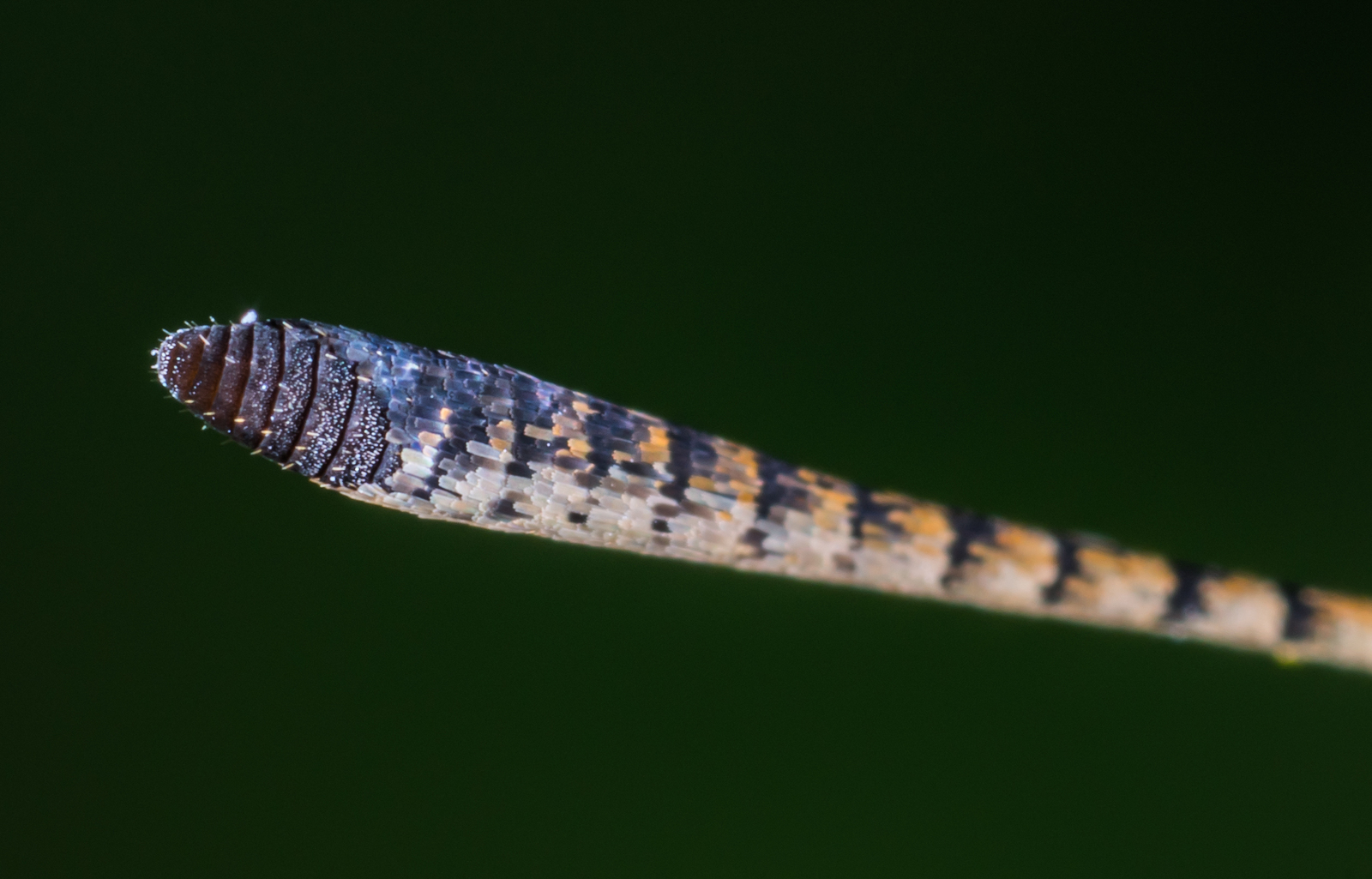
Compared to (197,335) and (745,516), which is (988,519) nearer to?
(745,516)

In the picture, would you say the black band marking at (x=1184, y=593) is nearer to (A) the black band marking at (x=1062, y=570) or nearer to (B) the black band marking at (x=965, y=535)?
(A) the black band marking at (x=1062, y=570)

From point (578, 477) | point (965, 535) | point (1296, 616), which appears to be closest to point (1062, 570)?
point (965, 535)

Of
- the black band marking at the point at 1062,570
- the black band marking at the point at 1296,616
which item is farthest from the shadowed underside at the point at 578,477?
the black band marking at the point at 1296,616

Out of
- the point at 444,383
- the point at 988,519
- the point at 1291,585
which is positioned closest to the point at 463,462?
the point at 444,383

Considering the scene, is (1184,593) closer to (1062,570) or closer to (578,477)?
(1062,570)

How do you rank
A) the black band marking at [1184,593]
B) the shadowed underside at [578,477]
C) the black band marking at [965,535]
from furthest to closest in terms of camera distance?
the black band marking at [1184,593] → the black band marking at [965,535] → the shadowed underside at [578,477]

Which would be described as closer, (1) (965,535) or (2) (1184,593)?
(1) (965,535)

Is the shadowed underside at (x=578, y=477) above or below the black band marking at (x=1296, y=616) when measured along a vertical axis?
below

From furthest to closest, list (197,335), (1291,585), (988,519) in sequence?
1. (1291,585)
2. (988,519)
3. (197,335)
